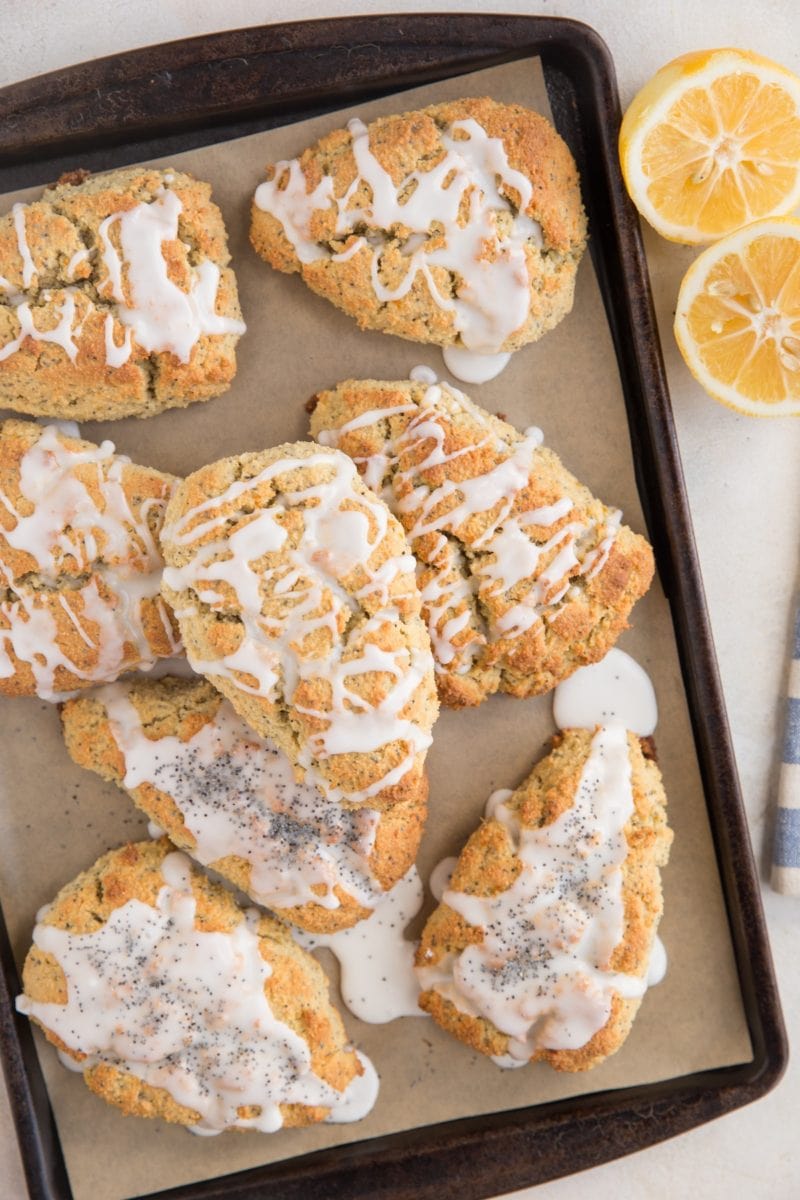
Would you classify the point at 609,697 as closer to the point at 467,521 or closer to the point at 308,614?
the point at 467,521

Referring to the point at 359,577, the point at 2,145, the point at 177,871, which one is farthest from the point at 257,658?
the point at 2,145

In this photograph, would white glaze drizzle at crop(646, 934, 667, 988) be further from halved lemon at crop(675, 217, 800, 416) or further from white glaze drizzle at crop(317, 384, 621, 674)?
halved lemon at crop(675, 217, 800, 416)

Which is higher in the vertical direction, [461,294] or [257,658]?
[461,294]

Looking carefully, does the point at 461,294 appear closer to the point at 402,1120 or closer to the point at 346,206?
the point at 346,206

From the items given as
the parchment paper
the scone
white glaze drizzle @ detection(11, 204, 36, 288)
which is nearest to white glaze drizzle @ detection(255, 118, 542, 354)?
the parchment paper

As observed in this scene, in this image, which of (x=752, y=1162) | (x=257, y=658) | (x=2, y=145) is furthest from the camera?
(x=752, y=1162)
